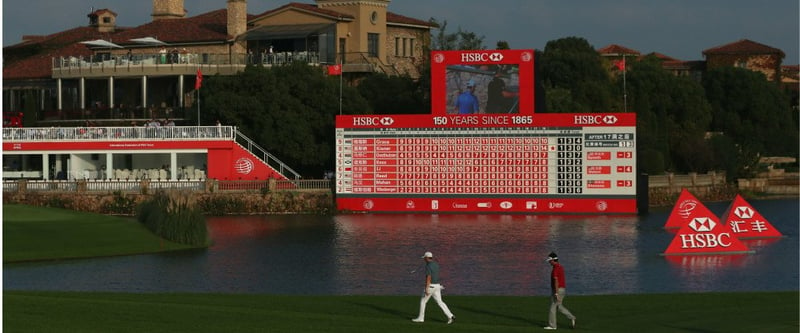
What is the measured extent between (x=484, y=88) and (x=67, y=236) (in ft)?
93.3

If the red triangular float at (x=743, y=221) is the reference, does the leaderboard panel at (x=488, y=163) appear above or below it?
above

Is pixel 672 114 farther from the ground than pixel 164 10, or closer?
closer

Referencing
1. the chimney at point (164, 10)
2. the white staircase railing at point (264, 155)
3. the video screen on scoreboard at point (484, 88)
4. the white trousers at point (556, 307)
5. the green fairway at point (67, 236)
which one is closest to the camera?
the white trousers at point (556, 307)

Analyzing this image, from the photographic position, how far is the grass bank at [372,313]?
102 feet

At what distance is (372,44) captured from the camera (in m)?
108

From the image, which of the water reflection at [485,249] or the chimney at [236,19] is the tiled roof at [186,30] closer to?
the chimney at [236,19]

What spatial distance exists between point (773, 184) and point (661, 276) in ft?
188

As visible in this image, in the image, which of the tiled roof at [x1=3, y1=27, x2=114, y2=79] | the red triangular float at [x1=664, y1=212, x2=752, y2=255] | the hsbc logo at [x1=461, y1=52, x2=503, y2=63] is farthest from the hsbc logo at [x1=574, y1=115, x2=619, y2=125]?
the tiled roof at [x1=3, y1=27, x2=114, y2=79]

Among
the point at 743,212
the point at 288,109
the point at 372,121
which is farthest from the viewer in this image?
the point at 288,109

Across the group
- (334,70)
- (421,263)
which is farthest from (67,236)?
(334,70)

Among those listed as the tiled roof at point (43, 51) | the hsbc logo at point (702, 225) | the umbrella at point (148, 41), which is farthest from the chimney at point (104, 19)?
the hsbc logo at point (702, 225)

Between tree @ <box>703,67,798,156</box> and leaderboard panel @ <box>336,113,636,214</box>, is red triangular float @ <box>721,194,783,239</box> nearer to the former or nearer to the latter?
leaderboard panel @ <box>336,113,636,214</box>

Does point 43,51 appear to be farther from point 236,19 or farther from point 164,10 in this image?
point 236,19

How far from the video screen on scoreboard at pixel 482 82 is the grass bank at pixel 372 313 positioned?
38.6m
